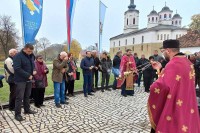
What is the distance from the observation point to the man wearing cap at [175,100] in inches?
106

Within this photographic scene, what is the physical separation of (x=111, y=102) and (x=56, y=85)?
2163mm

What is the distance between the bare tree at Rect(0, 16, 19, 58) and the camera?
1402 inches

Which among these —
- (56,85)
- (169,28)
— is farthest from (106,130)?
(169,28)

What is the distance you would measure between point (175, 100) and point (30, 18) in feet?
17.0

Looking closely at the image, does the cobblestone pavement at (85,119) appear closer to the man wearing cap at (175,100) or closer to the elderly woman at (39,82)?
the elderly woman at (39,82)

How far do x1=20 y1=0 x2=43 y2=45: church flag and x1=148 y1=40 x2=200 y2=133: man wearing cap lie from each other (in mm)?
4729

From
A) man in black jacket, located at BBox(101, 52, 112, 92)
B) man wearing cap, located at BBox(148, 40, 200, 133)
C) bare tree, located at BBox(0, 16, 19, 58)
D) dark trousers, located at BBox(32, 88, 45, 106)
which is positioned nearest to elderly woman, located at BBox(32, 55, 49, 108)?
dark trousers, located at BBox(32, 88, 45, 106)

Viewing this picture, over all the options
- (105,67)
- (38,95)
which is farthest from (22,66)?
(105,67)

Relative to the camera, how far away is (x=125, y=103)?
7.39 metres

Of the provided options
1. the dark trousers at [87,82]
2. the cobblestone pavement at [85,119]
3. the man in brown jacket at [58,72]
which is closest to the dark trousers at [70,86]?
the dark trousers at [87,82]

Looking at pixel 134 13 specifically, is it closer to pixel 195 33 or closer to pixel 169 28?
pixel 169 28

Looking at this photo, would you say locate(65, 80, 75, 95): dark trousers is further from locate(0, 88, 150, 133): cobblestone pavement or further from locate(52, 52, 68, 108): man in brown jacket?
locate(52, 52, 68, 108): man in brown jacket

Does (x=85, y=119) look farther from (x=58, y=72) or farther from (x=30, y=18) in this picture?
(x=30, y=18)

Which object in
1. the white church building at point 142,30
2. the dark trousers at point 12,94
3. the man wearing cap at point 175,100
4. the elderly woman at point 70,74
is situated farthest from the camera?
the white church building at point 142,30
